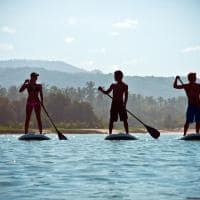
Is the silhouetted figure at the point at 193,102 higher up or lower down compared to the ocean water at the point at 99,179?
higher up

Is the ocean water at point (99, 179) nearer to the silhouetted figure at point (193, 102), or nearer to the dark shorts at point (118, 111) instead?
the dark shorts at point (118, 111)

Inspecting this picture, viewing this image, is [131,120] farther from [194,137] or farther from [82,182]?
[82,182]

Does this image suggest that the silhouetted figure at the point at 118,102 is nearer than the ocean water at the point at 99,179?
No

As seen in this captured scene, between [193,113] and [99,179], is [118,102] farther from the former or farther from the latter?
[99,179]

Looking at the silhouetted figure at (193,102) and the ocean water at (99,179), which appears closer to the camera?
the ocean water at (99,179)

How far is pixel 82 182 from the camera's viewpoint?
8.35 meters

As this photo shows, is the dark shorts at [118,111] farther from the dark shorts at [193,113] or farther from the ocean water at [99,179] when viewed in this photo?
the ocean water at [99,179]

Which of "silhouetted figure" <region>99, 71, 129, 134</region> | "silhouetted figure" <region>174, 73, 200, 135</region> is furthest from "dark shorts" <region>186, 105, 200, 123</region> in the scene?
"silhouetted figure" <region>99, 71, 129, 134</region>

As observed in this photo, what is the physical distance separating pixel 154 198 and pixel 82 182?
1.71 metres

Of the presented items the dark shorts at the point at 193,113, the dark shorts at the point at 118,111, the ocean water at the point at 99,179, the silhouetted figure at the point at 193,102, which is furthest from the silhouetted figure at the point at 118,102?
the ocean water at the point at 99,179

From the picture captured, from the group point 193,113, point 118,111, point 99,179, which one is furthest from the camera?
point 118,111

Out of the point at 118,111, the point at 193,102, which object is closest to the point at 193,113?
the point at 193,102

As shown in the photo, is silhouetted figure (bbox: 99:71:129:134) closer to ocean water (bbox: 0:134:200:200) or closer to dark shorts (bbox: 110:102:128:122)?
dark shorts (bbox: 110:102:128:122)

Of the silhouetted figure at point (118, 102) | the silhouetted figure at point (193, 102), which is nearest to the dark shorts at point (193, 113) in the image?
the silhouetted figure at point (193, 102)
